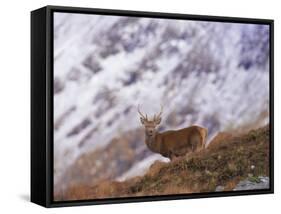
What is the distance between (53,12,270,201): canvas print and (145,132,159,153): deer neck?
0.03 ft

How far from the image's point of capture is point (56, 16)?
7.14 meters

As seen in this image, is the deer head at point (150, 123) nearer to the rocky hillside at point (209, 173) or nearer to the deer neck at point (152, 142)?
the deer neck at point (152, 142)

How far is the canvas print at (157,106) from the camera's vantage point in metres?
7.22

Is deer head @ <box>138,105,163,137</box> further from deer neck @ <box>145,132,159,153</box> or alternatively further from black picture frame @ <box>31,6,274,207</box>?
black picture frame @ <box>31,6,274,207</box>

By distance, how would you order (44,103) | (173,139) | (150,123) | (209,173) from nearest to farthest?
(44,103)
(150,123)
(173,139)
(209,173)

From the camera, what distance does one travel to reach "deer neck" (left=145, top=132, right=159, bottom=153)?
24.9ft

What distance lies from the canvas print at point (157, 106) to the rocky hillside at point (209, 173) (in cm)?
1

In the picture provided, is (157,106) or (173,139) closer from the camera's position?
(157,106)

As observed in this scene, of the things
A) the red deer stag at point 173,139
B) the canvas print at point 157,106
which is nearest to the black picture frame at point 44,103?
the canvas print at point 157,106

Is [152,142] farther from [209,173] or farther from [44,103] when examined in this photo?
[44,103]

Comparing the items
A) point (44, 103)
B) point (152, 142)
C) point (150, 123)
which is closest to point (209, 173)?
point (152, 142)

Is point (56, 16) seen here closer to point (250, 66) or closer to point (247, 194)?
point (250, 66)

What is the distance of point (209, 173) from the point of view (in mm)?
7914

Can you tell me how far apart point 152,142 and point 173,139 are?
9.2 inches
